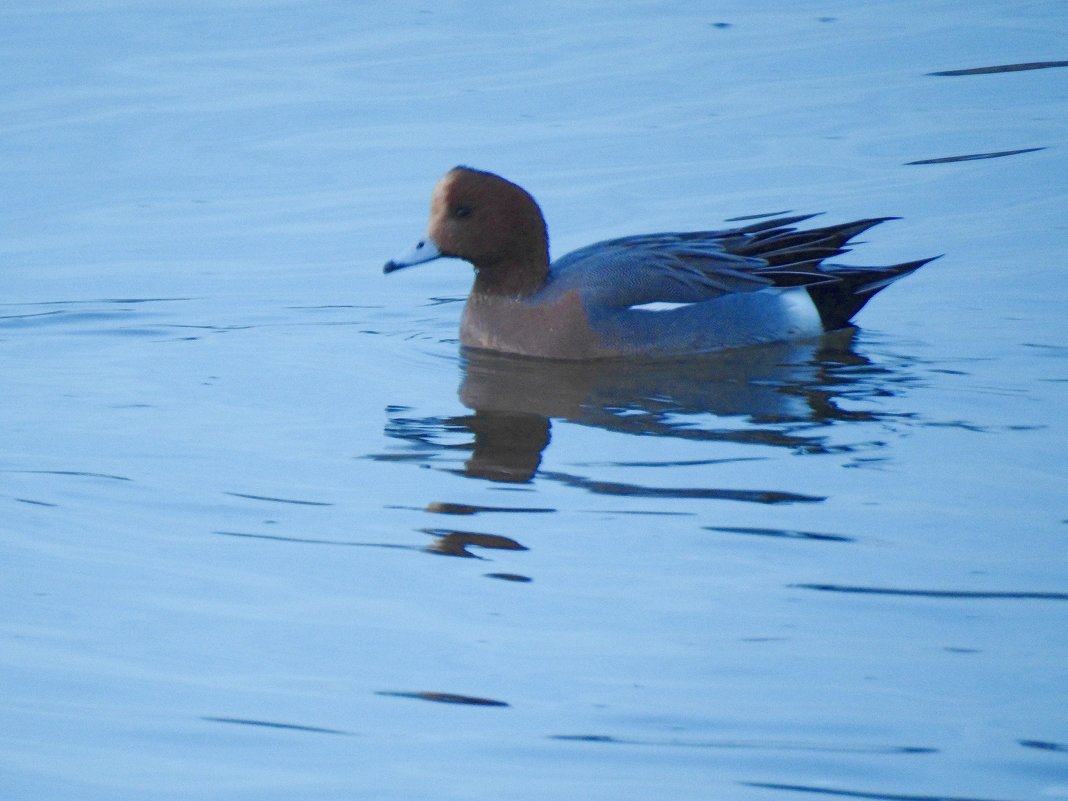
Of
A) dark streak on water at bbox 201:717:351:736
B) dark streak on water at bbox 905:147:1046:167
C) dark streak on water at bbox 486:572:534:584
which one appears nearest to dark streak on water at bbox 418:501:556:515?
dark streak on water at bbox 486:572:534:584

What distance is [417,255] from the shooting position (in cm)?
757

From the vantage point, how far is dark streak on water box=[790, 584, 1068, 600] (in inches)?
177

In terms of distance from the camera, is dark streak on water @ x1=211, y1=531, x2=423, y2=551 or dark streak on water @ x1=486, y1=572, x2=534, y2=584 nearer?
dark streak on water @ x1=486, y1=572, x2=534, y2=584

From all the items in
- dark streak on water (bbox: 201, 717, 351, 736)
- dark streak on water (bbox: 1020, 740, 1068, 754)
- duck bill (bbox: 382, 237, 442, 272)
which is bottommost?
dark streak on water (bbox: 201, 717, 351, 736)

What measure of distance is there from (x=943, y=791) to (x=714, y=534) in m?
1.53

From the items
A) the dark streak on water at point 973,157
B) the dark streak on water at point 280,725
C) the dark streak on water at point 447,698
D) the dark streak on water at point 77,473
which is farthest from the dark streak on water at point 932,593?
the dark streak on water at point 973,157

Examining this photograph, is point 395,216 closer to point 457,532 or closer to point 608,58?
point 608,58

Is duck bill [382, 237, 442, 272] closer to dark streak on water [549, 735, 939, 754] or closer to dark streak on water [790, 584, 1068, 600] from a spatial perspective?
dark streak on water [790, 584, 1068, 600]

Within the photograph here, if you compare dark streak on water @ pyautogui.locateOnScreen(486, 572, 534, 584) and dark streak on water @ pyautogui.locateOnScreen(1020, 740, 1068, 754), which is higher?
dark streak on water @ pyautogui.locateOnScreen(486, 572, 534, 584)

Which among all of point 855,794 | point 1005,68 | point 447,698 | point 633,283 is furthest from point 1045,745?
point 1005,68

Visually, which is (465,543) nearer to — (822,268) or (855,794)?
(855,794)

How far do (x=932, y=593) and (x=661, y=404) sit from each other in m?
2.16

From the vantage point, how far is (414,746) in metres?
3.97

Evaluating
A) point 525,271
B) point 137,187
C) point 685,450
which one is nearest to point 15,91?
point 137,187
